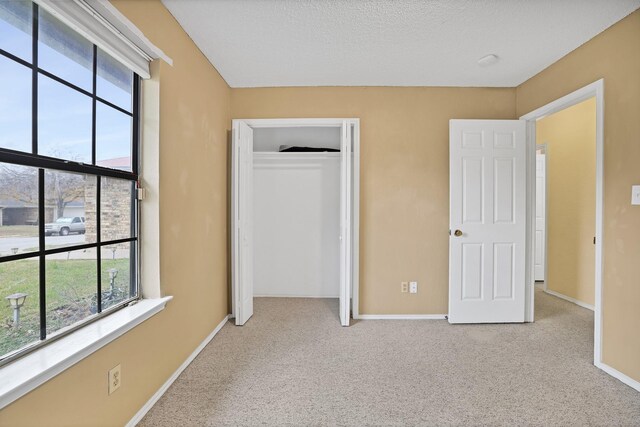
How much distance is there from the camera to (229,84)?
307 centimetres

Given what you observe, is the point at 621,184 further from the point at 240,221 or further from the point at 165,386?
the point at 165,386

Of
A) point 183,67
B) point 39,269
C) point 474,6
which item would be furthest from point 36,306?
point 474,6

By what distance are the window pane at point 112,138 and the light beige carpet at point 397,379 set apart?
4.64ft

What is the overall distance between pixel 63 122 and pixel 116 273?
0.79 meters

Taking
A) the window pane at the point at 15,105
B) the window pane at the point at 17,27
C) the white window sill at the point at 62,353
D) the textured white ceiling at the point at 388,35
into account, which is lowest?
the white window sill at the point at 62,353

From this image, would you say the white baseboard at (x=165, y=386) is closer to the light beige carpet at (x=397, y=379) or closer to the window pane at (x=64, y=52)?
the light beige carpet at (x=397, y=379)

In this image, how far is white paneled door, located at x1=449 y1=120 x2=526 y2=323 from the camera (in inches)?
116

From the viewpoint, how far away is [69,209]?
4.27ft

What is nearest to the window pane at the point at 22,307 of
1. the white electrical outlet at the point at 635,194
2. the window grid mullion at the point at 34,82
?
the window grid mullion at the point at 34,82

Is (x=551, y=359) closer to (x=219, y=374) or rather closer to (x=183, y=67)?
(x=219, y=374)

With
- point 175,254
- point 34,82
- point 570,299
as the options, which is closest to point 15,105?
point 34,82

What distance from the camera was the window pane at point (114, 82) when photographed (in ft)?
4.89

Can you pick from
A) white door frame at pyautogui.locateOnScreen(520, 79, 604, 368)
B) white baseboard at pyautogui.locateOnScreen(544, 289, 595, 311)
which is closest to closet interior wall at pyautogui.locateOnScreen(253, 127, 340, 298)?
white door frame at pyautogui.locateOnScreen(520, 79, 604, 368)

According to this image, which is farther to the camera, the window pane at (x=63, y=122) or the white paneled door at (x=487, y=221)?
the white paneled door at (x=487, y=221)
